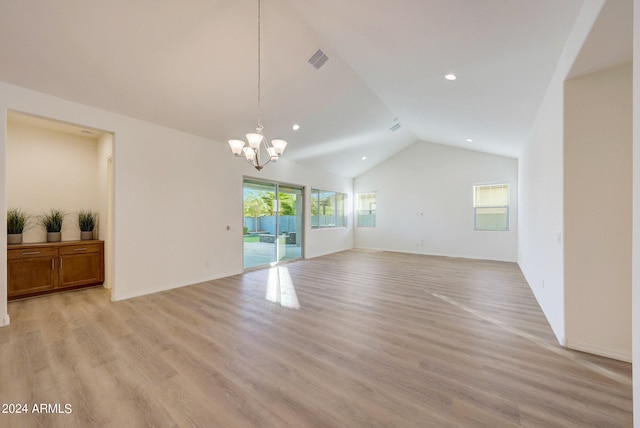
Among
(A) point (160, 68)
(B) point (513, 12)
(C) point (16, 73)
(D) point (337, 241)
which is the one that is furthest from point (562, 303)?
(D) point (337, 241)

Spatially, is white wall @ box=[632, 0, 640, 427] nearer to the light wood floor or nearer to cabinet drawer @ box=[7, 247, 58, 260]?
the light wood floor

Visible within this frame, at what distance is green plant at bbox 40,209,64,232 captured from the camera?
4.32 m

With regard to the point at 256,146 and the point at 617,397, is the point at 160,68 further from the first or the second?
the point at 617,397

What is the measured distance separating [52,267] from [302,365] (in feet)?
14.8

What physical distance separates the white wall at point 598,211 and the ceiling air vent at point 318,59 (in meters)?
2.79

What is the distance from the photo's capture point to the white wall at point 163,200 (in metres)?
3.60

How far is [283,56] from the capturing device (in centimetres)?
345

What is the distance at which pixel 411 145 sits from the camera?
8.70 meters

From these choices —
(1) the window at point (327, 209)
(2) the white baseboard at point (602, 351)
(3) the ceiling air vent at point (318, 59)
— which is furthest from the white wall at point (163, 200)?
Result: (2) the white baseboard at point (602, 351)

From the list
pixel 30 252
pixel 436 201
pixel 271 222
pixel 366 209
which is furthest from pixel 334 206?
pixel 30 252

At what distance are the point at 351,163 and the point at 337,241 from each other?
2811 mm

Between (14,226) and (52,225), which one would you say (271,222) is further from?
(14,226)

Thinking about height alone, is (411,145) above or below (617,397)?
above

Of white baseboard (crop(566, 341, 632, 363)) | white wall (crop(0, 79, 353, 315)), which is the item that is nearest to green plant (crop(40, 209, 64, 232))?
white wall (crop(0, 79, 353, 315))
